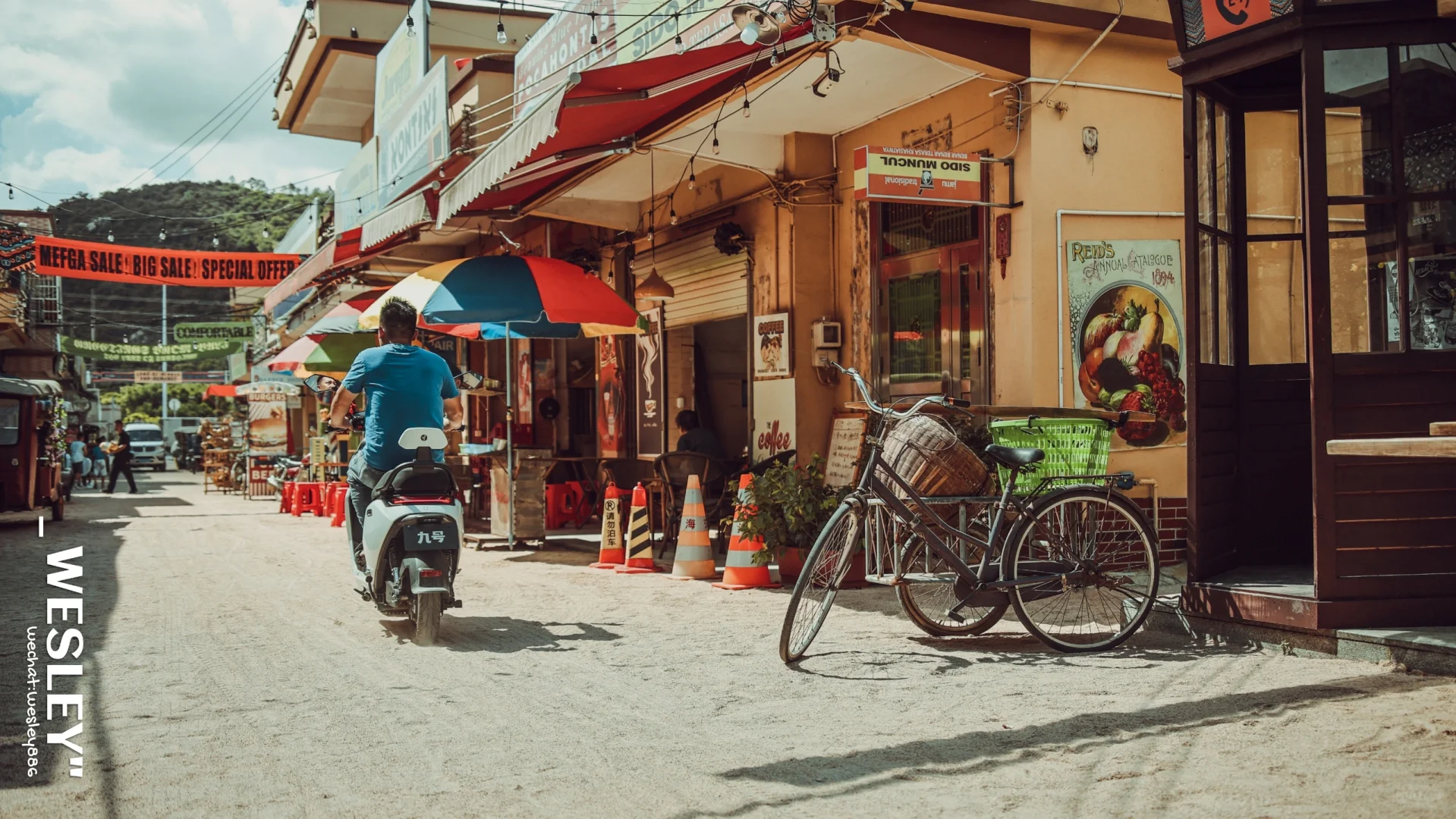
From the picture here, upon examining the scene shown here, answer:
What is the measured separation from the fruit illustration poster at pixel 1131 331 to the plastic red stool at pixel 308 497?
14.0m

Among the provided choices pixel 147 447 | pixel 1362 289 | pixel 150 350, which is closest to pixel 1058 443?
pixel 1362 289

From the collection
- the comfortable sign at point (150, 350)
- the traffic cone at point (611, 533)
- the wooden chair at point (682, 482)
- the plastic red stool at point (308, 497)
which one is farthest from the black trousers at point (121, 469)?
the traffic cone at point (611, 533)

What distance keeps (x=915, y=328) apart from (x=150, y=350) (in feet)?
116

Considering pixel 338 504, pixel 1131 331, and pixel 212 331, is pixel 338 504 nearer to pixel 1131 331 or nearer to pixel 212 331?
pixel 1131 331

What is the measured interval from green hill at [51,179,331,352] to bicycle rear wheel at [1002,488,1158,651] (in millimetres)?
32741

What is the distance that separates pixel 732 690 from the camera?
218 inches

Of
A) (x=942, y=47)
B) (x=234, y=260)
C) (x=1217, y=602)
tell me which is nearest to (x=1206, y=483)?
(x=1217, y=602)

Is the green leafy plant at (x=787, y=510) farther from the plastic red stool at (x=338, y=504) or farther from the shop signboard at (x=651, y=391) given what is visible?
the plastic red stool at (x=338, y=504)

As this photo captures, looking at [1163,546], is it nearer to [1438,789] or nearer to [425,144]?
[1438,789]

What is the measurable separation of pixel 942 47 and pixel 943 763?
5.96 meters

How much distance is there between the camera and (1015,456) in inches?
245

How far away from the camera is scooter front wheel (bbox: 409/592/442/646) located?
22.3 feet

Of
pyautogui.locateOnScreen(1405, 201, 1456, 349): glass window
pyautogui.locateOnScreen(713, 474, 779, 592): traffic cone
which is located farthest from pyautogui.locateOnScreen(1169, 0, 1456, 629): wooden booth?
pyautogui.locateOnScreen(713, 474, 779, 592): traffic cone

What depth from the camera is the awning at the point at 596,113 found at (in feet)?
28.5
